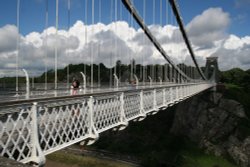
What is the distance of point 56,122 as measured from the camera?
6.38 meters

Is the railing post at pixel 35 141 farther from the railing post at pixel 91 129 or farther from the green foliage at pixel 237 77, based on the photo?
the green foliage at pixel 237 77

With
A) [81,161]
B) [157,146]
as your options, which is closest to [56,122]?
[81,161]

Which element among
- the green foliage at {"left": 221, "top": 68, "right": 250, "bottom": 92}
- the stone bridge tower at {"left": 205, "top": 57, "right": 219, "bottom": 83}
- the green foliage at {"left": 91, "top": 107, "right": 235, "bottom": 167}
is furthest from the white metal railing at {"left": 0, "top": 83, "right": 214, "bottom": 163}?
the green foliage at {"left": 221, "top": 68, "right": 250, "bottom": 92}

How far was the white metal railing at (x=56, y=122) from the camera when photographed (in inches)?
197

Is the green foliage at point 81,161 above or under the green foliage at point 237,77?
under

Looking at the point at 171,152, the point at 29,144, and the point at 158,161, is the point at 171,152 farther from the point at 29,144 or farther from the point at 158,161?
the point at 29,144

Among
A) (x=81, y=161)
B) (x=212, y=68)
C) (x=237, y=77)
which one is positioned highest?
(x=212, y=68)

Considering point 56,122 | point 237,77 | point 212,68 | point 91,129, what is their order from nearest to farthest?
1. point 56,122
2. point 91,129
3. point 212,68
4. point 237,77

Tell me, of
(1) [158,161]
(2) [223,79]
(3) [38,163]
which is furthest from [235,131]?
(2) [223,79]

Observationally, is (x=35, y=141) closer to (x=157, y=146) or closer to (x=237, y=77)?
(x=157, y=146)

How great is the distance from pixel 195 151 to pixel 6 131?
34446 mm

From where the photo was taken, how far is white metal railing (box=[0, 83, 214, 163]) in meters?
5.00

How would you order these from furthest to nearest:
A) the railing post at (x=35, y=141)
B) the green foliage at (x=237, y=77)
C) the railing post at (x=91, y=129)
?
the green foliage at (x=237, y=77)
the railing post at (x=91, y=129)
the railing post at (x=35, y=141)

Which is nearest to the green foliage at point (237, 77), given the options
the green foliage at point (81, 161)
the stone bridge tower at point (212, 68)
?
the stone bridge tower at point (212, 68)
